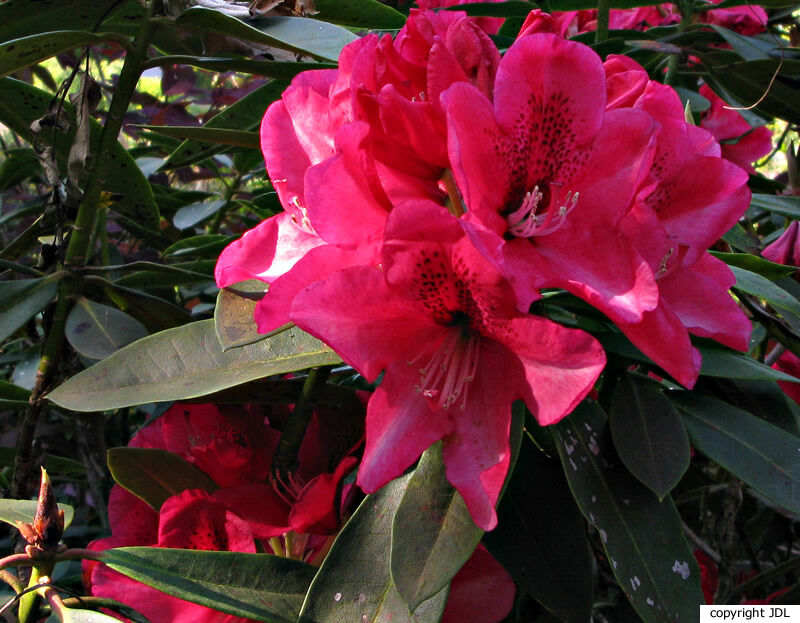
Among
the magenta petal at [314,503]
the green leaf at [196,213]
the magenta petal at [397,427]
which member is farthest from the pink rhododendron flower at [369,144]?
the green leaf at [196,213]

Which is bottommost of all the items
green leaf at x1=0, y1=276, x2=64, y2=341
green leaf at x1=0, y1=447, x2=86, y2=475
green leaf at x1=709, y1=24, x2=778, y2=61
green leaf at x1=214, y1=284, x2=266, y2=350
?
green leaf at x1=0, y1=447, x2=86, y2=475

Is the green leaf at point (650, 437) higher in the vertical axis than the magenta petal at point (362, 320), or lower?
lower

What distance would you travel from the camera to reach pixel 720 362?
764 millimetres

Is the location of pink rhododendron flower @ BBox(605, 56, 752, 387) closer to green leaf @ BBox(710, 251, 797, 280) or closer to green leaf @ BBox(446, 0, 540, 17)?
green leaf @ BBox(710, 251, 797, 280)

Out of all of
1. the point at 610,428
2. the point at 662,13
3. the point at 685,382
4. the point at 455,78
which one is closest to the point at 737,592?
the point at 610,428

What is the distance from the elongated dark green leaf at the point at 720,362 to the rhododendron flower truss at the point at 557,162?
18 centimetres

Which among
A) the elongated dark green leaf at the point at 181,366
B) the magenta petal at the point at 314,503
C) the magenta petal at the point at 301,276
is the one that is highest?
the magenta petal at the point at 301,276

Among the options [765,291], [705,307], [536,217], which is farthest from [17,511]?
[765,291]

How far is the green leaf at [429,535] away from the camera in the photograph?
592 millimetres

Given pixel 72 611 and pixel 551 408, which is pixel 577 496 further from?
pixel 72 611

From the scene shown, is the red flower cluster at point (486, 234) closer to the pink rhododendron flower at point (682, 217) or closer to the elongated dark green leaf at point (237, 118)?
the pink rhododendron flower at point (682, 217)

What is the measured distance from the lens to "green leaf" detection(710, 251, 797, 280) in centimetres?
89

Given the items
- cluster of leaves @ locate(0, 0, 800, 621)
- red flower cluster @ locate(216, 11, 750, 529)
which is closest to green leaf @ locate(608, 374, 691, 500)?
cluster of leaves @ locate(0, 0, 800, 621)

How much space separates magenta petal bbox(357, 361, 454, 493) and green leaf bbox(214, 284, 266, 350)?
13cm
